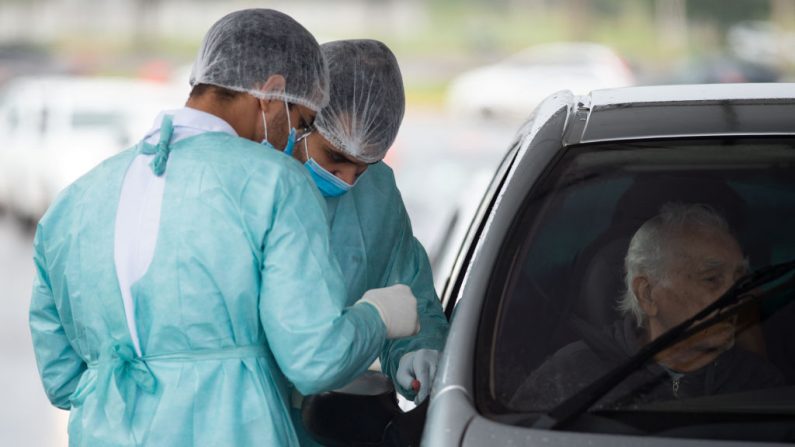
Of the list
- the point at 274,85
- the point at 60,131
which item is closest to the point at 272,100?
the point at 274,85

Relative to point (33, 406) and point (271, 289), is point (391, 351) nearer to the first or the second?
Answer: point (271, 289)

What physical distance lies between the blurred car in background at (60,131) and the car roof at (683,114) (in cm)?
1117

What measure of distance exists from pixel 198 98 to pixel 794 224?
1.36m

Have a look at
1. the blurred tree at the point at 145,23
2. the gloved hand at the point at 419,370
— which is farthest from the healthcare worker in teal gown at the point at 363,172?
the blurred tree at the point at 145,23

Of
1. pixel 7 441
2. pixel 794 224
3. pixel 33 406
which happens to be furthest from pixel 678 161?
pixel 33 406

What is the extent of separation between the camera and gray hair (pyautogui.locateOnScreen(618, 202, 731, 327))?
2.74 m

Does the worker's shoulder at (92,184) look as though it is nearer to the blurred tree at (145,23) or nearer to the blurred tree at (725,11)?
the blurred tree at (145,23)

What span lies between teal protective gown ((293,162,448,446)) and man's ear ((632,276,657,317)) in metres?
0.57

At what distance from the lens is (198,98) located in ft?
8.99

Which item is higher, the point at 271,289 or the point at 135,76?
the point at 271,289

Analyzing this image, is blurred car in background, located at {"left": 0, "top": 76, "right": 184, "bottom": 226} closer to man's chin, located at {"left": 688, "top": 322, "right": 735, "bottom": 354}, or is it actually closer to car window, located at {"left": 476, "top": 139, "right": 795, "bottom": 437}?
car window, located at {"left": 476, "top": 139, "right": 795, "bottom": 437}

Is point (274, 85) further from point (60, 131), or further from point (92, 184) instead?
point (60, 131)

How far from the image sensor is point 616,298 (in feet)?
9.21

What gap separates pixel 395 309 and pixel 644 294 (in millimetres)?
527
